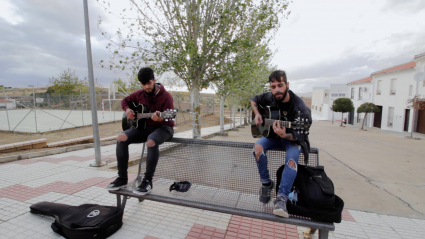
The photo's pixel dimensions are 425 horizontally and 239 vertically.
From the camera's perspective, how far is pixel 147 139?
10.3 ft

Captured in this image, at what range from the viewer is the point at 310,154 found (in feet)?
9.16

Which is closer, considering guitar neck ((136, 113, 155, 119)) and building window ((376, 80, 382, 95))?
guitar neck ((136, 113, 155, 119))

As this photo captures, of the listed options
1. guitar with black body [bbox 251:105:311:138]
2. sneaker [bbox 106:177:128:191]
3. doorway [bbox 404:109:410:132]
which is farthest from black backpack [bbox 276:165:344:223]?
doorway [bbox 404:109:410:132]

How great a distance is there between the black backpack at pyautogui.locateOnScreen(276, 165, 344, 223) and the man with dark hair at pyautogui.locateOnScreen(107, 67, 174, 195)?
1766mm

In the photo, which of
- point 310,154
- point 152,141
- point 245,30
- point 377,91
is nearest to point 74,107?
point 245,30

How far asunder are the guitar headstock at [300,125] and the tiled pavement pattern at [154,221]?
4.60ft

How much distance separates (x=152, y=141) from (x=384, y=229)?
3459mm

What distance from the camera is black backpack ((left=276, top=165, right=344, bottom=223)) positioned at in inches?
86.6

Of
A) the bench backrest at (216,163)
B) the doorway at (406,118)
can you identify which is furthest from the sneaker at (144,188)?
the doorway at (406,118)

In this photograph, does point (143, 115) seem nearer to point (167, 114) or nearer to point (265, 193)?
point (167, 114)

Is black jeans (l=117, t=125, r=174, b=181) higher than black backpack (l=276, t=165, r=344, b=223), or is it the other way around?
black jeans (l=117, t=125, r=174, b=181)

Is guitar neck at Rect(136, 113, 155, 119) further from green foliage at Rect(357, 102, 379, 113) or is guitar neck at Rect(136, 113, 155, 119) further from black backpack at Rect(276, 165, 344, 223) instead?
green foliage at Rect(357, 102, 379, 113)

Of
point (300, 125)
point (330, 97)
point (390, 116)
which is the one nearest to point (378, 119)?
point (390, 116)

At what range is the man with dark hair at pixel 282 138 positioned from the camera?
2430 mm
